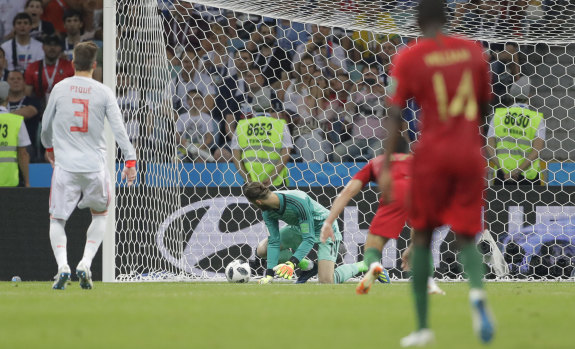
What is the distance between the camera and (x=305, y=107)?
12758 millimetres

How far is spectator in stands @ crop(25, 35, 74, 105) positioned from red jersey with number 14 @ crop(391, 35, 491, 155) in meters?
11.9

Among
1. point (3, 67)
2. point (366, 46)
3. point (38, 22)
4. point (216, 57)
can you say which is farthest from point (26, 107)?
point (366, 46)

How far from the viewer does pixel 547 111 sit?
12.2 meters

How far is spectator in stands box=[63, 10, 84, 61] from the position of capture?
16.4m

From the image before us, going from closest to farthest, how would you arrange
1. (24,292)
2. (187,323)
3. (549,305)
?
(187,323) < (549,305) < (24,292)

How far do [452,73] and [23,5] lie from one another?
44.1 ft

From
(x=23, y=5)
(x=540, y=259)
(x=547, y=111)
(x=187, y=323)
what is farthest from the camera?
(x=23, y=5)

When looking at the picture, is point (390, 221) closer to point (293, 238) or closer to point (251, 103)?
point (293, 238)

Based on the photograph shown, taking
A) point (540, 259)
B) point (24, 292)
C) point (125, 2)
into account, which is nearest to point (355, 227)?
point (540, 259)

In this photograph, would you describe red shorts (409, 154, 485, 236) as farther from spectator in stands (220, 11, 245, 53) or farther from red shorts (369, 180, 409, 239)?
spectator in stands (220, 11, 245, 53)

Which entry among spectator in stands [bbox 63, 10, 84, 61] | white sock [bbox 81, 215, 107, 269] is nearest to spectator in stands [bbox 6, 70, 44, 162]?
spectator in stands [bbox 63, 10, 84, 61]

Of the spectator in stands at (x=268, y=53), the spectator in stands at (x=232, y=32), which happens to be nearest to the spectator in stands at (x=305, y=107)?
the spectator in stands at (x=268, y=53)

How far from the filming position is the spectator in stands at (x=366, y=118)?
12.6 meters

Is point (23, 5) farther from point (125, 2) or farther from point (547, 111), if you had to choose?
point (547, 111)
